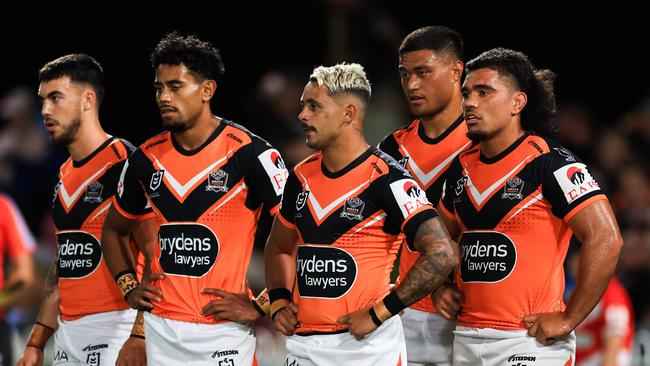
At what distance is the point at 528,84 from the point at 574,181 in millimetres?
676

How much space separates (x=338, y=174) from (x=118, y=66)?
7.49m

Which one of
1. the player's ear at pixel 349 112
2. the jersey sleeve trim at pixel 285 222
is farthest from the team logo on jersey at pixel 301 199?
the player's ear at pixel 349 112

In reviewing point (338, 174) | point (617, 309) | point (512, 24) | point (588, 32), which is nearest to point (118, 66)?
point (512, 24)

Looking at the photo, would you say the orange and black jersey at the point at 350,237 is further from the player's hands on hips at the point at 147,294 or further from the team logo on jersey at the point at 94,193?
the team logo on jersey at the point at 94,193

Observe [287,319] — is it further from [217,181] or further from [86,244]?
[86,244]

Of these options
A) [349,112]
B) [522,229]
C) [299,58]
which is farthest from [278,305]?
[299,58]

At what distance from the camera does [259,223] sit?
6.46m

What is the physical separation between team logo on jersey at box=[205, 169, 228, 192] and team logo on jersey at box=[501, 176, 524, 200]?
1.51 m

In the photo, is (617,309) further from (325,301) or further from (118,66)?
(118,66)

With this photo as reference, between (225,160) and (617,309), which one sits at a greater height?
(225,160)

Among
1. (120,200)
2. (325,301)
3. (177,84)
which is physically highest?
(177,84)

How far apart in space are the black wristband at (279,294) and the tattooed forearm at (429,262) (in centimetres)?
73

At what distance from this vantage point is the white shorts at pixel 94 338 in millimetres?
6641

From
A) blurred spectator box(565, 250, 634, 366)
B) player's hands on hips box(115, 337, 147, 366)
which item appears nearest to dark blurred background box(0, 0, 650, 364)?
blurred spectator box(565, 250, 634, 366)
